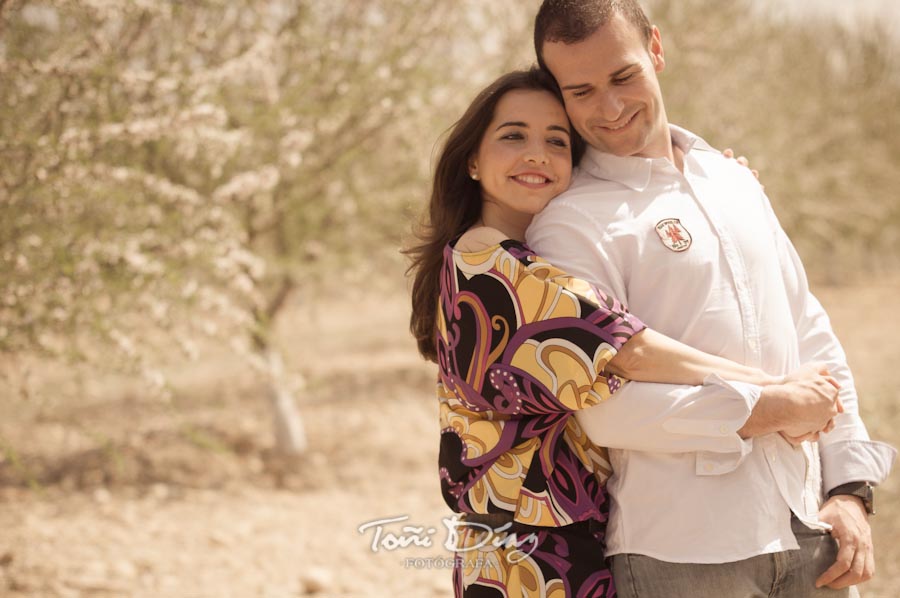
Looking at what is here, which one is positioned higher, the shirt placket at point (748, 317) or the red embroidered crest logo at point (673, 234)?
the red embroidered crest logo at point (673, 234)

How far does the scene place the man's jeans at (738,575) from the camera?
1.77m

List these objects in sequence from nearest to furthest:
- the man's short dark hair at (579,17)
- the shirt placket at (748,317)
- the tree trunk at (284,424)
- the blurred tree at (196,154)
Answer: the shirt placket at (748,317), the man's short dark hair at (579,17), the blurred tree at (196,154), the tree trunk at (284,424)

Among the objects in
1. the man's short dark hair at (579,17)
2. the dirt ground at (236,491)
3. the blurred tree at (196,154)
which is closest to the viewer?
the man's short dark hair at (579,17)

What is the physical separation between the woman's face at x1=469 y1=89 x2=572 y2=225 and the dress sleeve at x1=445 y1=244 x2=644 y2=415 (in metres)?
0.26

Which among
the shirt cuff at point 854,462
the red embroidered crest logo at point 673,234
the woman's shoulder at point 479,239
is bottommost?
the shirt cuff at point 854,462

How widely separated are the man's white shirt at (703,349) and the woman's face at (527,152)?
0.06 meters

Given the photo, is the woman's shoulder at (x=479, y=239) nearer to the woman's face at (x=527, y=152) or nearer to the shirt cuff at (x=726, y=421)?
the woman's face at (x=527, y=152)

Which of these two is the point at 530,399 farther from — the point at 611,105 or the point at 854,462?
the point at 854,462

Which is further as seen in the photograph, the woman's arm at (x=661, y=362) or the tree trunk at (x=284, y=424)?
the tree trunk at (x=284, y=424)

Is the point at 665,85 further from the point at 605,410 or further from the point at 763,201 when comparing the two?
the point at 605,410

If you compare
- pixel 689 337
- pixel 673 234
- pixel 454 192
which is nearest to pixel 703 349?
pixel 689 337

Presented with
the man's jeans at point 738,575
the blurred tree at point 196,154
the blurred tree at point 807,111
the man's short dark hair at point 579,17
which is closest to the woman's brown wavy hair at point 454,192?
the man's short dark hair at point 579,17

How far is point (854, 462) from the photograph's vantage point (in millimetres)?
2006

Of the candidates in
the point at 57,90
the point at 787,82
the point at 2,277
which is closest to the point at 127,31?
the point at 57,90
